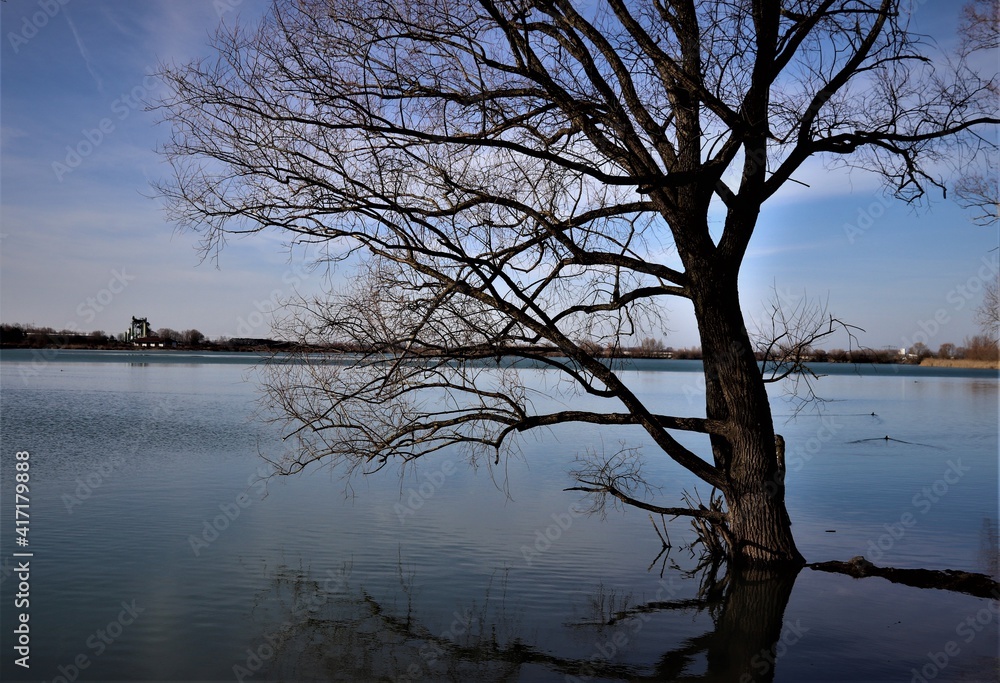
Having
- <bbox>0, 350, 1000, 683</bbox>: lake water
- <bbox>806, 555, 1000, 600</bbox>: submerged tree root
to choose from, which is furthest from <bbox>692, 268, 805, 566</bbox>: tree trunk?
<bbox>806, 555, 1000, 600</bbox>: submerged tree root

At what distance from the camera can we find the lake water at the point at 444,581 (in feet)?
21.5

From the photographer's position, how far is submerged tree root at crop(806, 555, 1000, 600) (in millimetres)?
8344

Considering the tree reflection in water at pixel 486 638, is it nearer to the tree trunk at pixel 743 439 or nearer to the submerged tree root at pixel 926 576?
the tree trunk at pixel 743 439

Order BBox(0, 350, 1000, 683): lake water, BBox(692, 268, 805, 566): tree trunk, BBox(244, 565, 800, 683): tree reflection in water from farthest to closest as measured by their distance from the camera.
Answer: BBox(692, 268, 805, 566): tree trunk → BBox(0, 350, 1000, 683): lake water → BBox(244, 565, 800, 683): tree reflection in water

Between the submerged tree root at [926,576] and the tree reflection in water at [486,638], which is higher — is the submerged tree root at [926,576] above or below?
above

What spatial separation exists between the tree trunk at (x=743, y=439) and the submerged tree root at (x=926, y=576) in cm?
79

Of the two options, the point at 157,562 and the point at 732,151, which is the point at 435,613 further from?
the point at 732,151

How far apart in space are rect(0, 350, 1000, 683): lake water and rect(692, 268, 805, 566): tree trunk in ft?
1.56

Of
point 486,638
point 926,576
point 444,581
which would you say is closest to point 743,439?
point 926,576

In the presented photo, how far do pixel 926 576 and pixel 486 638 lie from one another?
17.0 feet

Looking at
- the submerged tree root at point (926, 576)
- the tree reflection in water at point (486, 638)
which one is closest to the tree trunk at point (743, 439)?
the tree reflection in water at point (486, 638)

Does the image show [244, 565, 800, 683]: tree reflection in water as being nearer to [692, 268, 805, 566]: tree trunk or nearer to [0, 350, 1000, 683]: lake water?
[0, 350, 1000, 683]: lake water

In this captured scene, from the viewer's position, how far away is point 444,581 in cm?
862

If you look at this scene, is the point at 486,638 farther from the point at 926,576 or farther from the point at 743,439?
the point at 926,576
